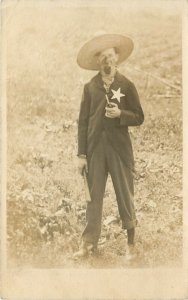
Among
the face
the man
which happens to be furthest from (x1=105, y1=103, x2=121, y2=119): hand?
the face

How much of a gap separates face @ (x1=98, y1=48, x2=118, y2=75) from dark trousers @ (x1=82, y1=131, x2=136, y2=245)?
0.25m

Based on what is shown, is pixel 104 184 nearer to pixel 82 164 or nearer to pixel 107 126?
pixel 82 164

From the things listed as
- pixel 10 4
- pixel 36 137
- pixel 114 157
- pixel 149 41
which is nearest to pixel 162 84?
pixel 149 41

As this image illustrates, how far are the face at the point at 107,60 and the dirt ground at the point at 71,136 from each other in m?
0.04

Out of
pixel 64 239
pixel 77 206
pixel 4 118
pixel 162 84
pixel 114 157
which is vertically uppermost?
pixel 162 84

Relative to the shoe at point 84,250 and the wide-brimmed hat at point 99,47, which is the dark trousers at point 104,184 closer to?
the shoe at point 84,250

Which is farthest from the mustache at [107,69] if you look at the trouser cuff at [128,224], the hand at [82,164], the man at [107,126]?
the trouser cuff at [128,224]

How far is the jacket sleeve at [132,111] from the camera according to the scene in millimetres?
1827

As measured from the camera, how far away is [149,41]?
1.85m

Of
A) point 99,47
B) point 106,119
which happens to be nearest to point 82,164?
point 106,119

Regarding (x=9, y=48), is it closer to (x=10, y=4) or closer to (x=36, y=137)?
(x=10, y=4)

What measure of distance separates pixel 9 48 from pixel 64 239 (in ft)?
2.48

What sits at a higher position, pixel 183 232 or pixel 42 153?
pixel 42 153

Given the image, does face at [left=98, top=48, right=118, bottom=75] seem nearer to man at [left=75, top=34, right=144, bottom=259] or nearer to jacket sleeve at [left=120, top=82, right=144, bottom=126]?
man at [left=75, top=34, right=144, bottom=259]
